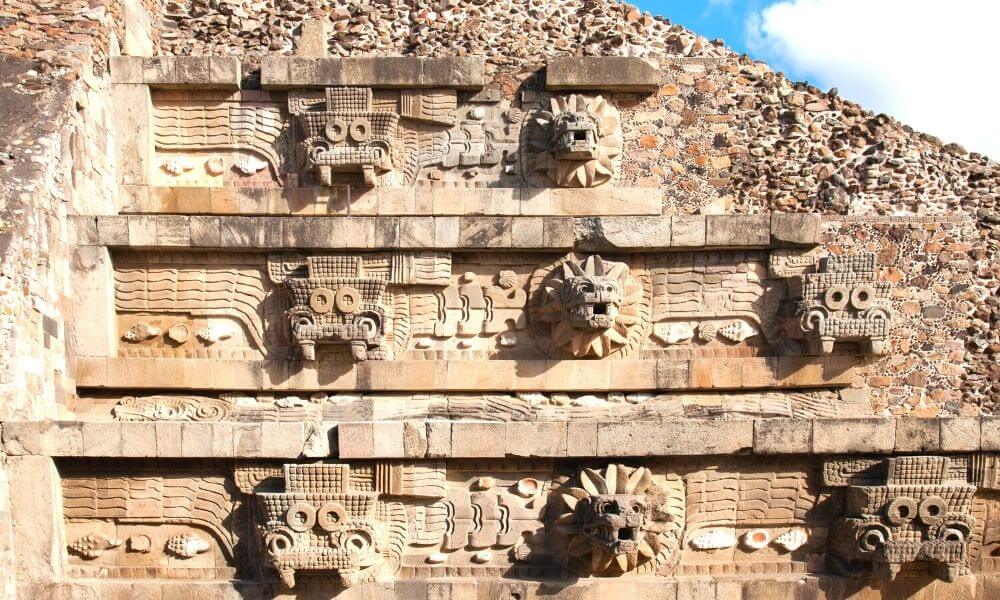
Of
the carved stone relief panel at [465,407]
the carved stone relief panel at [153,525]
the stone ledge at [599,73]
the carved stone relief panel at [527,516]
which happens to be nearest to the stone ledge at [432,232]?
the carved stone relief panel at [465,407]

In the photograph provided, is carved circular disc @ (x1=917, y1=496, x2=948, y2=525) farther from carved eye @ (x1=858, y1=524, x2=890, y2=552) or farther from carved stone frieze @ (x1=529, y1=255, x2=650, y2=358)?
carved stone frieze @ (x1=529, y1=255, x2=650, y2=358)

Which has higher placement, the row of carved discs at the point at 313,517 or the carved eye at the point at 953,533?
the row of carved discs at the point at 313,517

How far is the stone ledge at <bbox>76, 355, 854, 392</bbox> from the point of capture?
8336 millimetres

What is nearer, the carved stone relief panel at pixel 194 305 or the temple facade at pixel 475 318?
the temple facade at pixel 475 318

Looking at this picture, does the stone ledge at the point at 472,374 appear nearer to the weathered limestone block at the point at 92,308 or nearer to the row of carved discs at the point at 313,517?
the weathered limestone block at the point at 92,308

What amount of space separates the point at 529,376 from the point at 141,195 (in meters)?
4.54

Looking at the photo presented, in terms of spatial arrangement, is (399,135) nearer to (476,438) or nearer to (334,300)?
(334,300)

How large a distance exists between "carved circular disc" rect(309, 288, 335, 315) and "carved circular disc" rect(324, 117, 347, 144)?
170 centimetres

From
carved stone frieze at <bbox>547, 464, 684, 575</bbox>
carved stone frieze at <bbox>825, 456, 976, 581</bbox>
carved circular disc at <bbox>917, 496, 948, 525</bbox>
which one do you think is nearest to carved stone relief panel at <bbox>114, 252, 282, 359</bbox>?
carved stone frieze at <bbox>547, 464, 684, 575</bbox>

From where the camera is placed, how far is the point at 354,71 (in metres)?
8.99

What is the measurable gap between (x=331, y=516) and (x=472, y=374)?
194 cm

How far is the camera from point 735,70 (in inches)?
373

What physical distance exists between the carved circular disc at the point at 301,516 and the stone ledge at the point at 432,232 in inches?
98.8

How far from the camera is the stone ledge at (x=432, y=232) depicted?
325 inches
